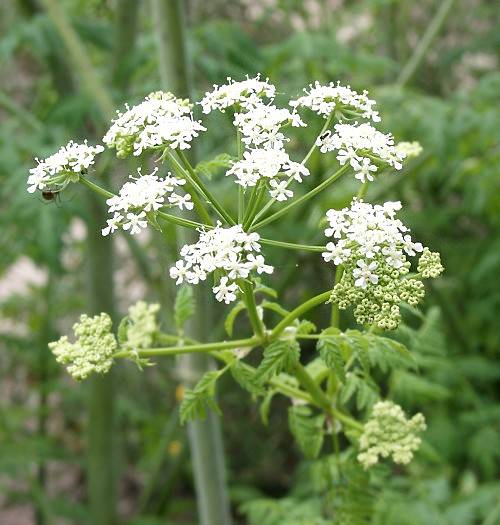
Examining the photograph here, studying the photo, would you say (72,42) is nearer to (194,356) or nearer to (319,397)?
(194,356)

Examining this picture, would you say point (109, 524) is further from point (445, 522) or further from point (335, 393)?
point (335, 393)

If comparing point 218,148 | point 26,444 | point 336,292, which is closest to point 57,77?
point 218,148

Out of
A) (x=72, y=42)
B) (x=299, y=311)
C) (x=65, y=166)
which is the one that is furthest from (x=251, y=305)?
(x=72, y=42)

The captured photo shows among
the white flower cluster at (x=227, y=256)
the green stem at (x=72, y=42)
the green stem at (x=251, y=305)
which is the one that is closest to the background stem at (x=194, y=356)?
the green stem at (x=72, y=42)

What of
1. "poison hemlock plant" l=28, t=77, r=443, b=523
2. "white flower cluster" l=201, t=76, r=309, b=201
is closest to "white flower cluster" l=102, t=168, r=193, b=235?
"poison hemlock plant" l=28, t=77, r=443, b=523

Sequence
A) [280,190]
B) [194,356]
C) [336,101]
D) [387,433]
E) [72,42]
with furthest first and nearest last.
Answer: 1. [72,42]
2. [194,356]
3. [387,433]
4. [336,101]
5. [280,190]

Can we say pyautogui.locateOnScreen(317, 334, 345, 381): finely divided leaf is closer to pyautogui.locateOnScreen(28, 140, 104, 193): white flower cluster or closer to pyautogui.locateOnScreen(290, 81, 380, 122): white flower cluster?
pyautogui.locateOnScreen(290, 81, 380, 122): white flower cluster
